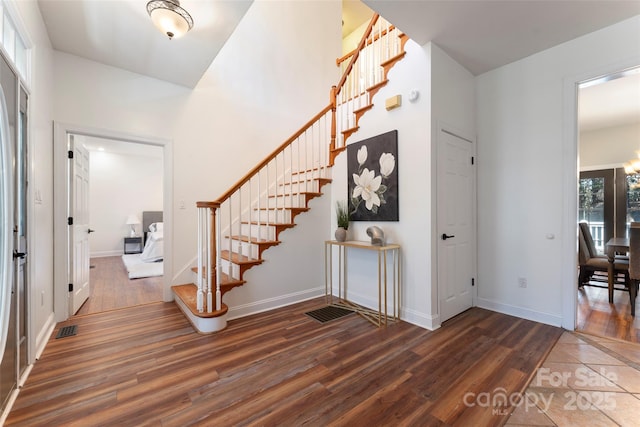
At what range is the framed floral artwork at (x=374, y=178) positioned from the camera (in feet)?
9.70

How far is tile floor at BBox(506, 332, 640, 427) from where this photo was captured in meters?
1.51

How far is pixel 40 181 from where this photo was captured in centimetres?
245

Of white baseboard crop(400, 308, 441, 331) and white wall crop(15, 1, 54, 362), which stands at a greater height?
white wall crop(15, 1, 54, 362)

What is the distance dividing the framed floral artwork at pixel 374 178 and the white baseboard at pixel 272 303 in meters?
1.10

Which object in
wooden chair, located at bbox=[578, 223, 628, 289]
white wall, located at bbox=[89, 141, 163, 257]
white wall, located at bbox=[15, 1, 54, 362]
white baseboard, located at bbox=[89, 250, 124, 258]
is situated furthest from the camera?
white wall, located at bbox=[89, 141, 163, 257]

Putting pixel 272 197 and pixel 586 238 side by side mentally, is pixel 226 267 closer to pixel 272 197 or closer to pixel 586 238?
pixel 272 197

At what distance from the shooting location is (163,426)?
146cm

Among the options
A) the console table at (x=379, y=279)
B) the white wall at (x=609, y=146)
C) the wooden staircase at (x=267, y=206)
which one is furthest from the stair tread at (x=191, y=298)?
the white wall at (x=609, y=146)

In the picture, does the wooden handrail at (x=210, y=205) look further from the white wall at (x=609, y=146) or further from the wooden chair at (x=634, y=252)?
the white wall at (x=609, y=146)

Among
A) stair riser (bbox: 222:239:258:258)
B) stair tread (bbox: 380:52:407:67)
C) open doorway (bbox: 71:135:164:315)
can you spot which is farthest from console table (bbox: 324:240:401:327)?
open doorway (bbox: 71:135:164:315)

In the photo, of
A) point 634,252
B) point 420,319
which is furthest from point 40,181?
point 634,252

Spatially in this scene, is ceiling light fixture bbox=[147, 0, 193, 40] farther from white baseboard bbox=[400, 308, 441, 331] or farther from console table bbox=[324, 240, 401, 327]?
white baseboard bbox=[400, 308, 441, 331]

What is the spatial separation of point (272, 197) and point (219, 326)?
1.98m

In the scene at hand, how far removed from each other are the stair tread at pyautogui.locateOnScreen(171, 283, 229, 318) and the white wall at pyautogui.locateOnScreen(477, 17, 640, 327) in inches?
112
